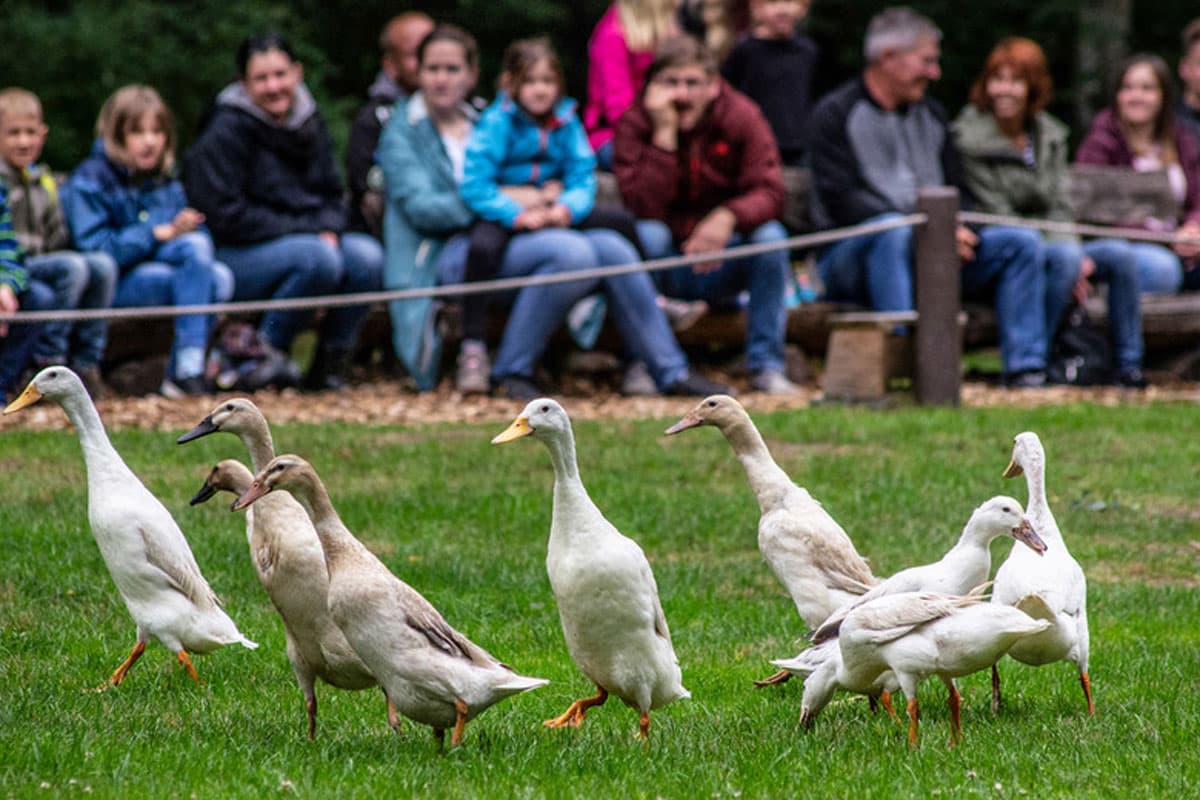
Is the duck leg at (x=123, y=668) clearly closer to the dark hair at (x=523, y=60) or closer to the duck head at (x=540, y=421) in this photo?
the duck head at (x=540, y=421)

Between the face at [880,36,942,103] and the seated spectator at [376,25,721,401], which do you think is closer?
the seated spectator at [376,25,721,401]

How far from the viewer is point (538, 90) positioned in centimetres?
1249

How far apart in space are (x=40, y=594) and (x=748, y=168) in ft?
22.0

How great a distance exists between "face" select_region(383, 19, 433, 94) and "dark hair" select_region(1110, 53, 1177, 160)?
5413mm

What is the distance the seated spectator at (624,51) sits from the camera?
44.8 feet

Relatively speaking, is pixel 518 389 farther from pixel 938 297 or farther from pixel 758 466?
pixel 758 466

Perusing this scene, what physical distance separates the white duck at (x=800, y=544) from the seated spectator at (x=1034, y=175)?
7.59 m

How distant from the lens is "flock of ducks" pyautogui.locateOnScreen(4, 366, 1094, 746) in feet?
17.5

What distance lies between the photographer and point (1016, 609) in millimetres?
5445

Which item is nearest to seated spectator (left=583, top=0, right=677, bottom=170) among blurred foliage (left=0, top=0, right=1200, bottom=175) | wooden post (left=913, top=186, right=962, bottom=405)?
wooden post (left=913, top=186, right=962, bottom=405)

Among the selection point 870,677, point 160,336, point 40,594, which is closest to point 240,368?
point 160,336

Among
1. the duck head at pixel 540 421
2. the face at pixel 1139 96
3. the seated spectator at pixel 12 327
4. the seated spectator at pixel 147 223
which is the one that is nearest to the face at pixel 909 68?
the face at pixel 1139 96

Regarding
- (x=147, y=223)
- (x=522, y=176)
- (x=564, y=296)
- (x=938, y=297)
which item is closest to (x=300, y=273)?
(x=147, y=223)

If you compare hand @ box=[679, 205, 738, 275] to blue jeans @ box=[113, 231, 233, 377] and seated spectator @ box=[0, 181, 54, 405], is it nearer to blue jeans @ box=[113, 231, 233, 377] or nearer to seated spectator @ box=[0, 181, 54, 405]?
blue jeans @ box=[113, 231, 233, 377]
